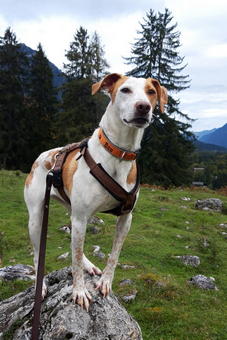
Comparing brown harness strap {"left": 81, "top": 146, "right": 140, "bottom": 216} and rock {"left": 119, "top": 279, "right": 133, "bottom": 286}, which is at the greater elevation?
brown harness strap {"left": 81, "top": 146, "right": 140, "bottom": 216}

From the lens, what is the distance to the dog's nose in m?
3.55

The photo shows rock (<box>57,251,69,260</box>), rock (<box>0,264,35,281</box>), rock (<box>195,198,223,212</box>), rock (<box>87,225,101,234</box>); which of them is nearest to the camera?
rock (<box>0,264,35,281</box>)

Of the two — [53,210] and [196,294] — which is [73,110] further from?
[196,294]

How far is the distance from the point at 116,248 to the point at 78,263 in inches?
22.0

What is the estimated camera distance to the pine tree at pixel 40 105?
4088cm

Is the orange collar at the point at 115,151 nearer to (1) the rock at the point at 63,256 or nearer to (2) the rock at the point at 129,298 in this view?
(2) the rock at the point at 129,298

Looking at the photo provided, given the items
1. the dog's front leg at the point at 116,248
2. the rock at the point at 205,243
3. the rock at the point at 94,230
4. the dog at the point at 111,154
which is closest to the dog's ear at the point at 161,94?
the dog at the point at 111,154

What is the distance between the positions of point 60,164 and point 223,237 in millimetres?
10465

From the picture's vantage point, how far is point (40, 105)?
44.2 metres

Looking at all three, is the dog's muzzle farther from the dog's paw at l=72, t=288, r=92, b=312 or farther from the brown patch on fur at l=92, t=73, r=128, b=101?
the dog's paw at l=72, t=288, r=92, b=312

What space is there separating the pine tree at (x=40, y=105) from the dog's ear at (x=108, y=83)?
36.7 metres

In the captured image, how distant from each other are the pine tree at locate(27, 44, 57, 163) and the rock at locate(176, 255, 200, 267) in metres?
31.6

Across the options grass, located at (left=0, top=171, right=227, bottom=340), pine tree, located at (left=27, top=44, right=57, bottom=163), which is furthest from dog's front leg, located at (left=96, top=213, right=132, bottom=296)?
pine tree, located at (left=27, top=44, right=57, bottom=163)

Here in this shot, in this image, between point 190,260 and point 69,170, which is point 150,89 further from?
point 190,260
